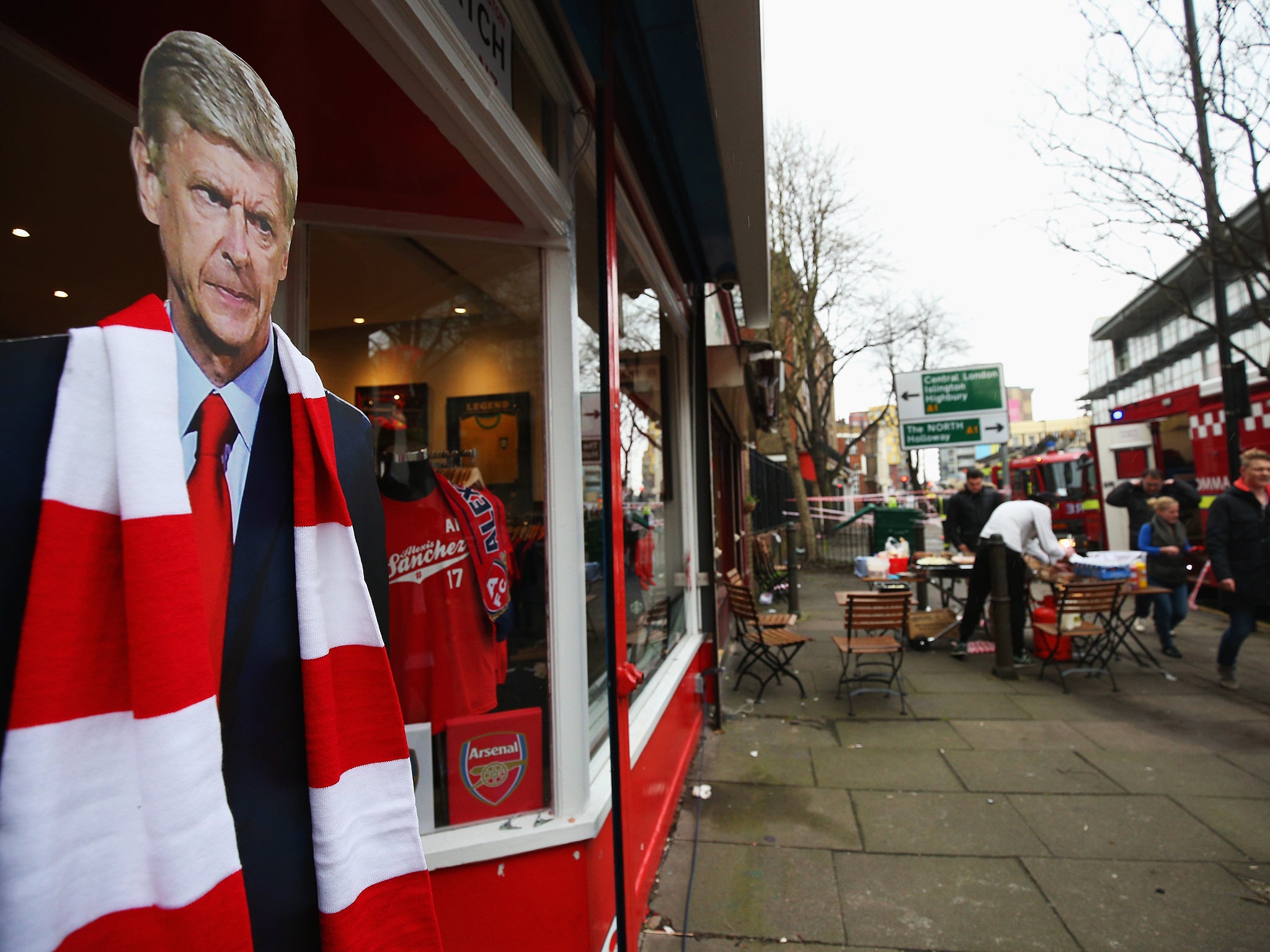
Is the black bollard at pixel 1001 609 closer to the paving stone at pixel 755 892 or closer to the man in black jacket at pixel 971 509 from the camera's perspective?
the man in black jacket at pixel 971 509

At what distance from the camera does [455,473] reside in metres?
2.63

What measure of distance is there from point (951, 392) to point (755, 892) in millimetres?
7857

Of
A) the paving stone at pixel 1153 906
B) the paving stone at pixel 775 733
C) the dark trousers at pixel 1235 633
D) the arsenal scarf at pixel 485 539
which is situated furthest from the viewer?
the dark trousers at pixel 1235 633

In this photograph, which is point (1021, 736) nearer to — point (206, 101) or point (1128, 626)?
point (1128, 626)

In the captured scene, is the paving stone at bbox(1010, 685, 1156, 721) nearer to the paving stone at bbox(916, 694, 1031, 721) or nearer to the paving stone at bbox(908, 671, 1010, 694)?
the paving stone at bbox(916, 694, 1031, 721)

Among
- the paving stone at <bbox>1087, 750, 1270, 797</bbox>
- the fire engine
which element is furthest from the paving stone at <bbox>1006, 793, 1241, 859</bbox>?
the fire engine

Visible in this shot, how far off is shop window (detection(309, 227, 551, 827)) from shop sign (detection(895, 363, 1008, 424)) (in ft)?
25.3

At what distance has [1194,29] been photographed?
21.1 feet

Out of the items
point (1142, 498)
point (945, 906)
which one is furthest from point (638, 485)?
point (1142, 498)

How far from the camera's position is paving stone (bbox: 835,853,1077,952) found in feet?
9.21

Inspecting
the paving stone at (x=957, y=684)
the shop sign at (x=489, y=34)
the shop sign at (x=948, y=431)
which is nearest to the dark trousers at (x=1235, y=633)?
the paving stone at (x=957, y=684)

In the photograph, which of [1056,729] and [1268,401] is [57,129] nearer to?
[1056,729]

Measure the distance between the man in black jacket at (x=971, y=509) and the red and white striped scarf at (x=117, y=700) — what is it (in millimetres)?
8994

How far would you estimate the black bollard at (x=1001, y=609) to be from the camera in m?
6.29
